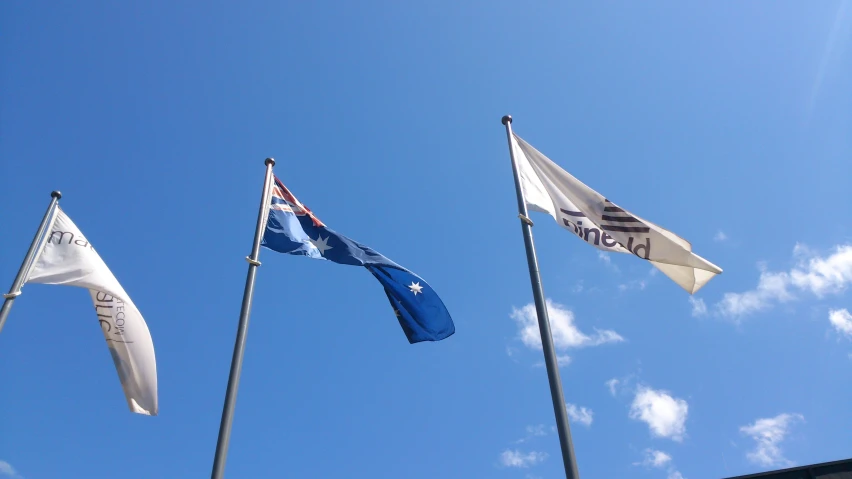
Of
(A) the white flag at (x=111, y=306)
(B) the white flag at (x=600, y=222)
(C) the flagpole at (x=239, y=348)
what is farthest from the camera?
(A) the white flag at (x=111, y=306)

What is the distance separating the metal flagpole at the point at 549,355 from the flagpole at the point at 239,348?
4.83 metres

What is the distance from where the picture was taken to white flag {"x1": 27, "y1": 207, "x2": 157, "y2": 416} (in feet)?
38.7

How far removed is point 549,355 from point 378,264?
576cm

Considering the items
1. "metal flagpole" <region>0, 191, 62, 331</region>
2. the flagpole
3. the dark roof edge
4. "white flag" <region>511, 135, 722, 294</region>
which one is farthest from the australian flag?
the dark roof edge

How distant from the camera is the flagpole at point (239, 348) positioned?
902 centimetres

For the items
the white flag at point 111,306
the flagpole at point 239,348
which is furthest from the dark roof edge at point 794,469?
the white flag at point 111,306

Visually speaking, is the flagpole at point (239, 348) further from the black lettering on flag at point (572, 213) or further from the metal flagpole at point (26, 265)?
the black lettering on flag at point (572, 213)

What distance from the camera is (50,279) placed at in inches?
496

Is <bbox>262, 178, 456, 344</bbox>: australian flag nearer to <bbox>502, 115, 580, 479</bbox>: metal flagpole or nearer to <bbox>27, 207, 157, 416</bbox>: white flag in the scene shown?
<bbox>27, 207, 157, 416</bbox>: white flag

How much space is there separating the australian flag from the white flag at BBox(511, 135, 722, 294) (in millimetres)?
3439

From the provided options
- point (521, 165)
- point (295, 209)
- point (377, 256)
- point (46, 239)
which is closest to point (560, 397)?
point (521, 165)

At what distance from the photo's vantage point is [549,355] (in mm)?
8836

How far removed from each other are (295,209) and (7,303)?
5914mm

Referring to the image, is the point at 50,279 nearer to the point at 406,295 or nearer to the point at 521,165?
the point at 406,295
